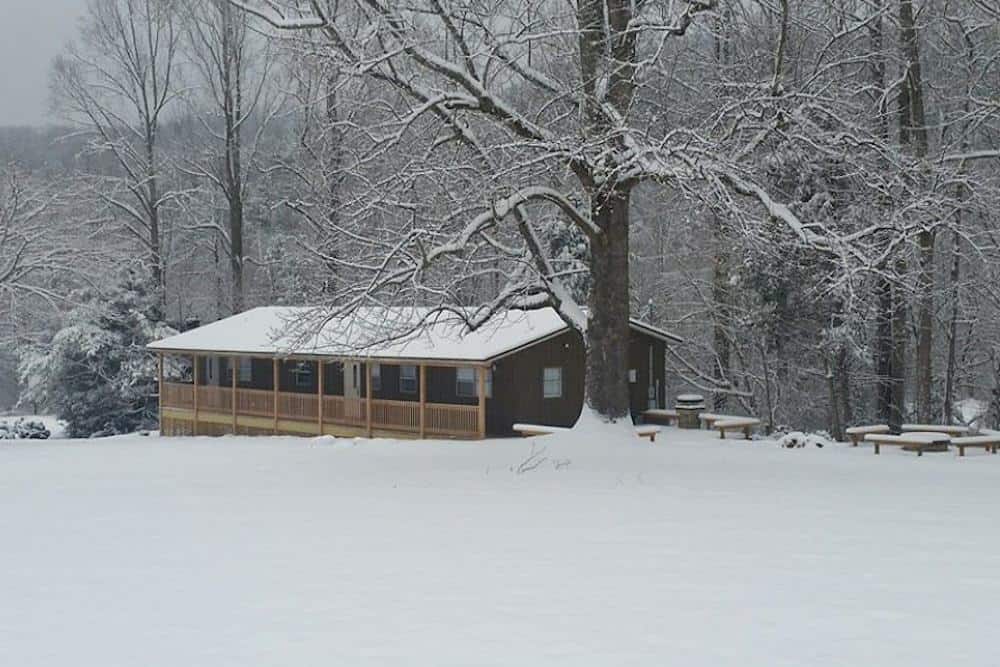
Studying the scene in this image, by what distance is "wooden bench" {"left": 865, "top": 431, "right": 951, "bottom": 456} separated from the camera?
17.2 m

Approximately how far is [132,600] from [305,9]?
435 inches

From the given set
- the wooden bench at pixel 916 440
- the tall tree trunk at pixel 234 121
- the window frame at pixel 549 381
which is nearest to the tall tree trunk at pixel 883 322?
the wooden bench at pixel 916 440

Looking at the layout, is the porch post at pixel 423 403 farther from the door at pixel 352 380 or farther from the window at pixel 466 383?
the door at pixel 352 380

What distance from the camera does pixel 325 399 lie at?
28.6 meters

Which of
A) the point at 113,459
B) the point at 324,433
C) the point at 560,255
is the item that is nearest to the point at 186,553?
the point at 113,459

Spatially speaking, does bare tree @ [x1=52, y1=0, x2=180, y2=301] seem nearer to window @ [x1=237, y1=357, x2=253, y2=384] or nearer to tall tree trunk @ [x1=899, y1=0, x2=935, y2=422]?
window @ [x1=237, y1=357, x2=253, y2=384]

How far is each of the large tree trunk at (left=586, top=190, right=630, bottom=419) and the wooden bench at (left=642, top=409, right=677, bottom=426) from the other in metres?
6.49

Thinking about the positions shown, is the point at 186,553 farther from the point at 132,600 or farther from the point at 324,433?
the point at 324,433

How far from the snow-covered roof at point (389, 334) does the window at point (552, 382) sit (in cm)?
116

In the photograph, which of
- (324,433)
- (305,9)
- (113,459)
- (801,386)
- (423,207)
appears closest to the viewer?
(305,9)

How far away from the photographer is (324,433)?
92.5 ft

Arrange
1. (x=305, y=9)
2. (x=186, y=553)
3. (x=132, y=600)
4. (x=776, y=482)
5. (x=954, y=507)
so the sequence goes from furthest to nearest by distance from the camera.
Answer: (x=305, y=9) → (x=776, y=482) → (x=954, y=507) → (x=186, y=553) → (x=132, y=600)

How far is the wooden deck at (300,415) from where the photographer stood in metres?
25.8

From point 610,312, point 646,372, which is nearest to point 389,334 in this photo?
point 610,312
